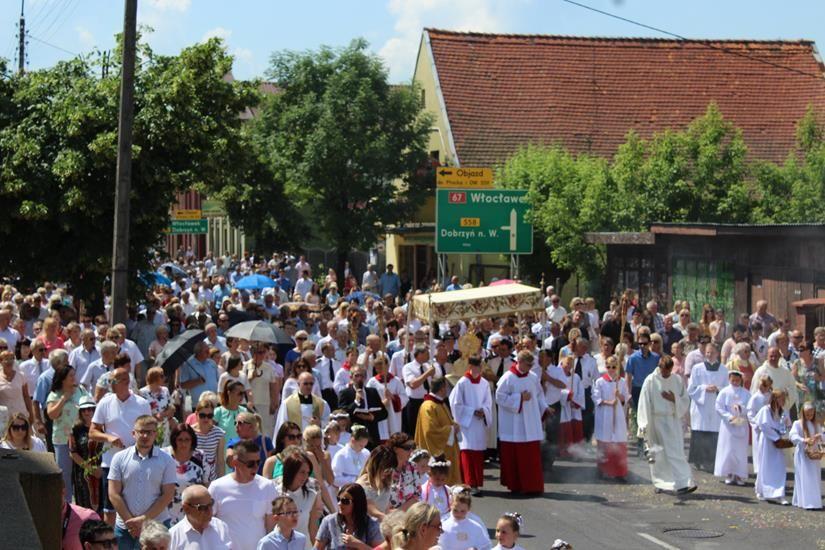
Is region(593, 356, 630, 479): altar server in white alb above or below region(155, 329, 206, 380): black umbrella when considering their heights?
below

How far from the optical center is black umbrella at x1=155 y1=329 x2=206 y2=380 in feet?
51.7

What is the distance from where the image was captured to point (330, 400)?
16.0 meters

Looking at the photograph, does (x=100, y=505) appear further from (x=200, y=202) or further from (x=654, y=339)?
(x=200, y=202)

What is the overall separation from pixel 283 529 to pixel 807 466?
8.65m

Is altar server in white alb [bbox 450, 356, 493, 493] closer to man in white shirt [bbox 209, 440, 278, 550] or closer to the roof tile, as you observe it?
man in white shirt [bbox 209, 440, 278, 550]

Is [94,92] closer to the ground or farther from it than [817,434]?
farther from it

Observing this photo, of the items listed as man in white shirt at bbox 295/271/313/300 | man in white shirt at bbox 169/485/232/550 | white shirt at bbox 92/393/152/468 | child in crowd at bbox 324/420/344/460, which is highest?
man in white shirt at bbox 295/271/313/300

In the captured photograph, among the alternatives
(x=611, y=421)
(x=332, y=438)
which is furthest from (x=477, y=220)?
(x=332, y=438)

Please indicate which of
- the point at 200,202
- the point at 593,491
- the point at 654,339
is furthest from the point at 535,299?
the point at 200,202

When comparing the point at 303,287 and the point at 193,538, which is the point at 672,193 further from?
the point at 193,538

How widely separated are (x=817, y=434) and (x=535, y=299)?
528 centimetres

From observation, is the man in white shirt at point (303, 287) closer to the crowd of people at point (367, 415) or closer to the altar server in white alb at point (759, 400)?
the crowd of people at point (367, 415)

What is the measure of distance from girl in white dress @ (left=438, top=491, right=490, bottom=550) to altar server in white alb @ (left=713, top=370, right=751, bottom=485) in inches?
321

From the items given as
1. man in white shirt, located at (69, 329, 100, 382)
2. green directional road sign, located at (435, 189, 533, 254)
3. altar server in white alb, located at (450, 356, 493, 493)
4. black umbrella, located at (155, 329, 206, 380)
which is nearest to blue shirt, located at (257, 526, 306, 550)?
black umbrella, located at (155, 329, 206, 380)
